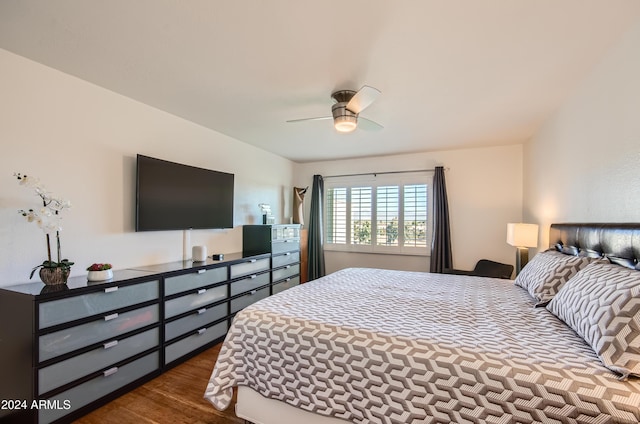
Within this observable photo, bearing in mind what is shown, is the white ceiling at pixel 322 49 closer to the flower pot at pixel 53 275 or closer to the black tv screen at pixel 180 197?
the black tv screen at pixel 180 197

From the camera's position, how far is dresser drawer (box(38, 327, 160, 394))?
5.98 feet

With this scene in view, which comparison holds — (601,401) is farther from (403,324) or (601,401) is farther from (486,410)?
(403,324)

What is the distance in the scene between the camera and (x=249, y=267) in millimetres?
3623

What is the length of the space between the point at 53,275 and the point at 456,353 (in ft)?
8.18

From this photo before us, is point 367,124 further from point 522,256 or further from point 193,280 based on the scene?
point 522,256

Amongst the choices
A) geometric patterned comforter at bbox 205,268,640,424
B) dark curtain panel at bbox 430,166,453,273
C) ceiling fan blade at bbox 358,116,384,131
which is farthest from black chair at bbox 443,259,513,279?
ceiling fan blade at bbox 358,116,384,131

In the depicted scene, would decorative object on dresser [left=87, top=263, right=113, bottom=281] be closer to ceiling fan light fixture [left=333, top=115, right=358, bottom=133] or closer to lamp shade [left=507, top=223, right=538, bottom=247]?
ceiling fan light fixture [left=333, top=115, right=358, bottom=133]

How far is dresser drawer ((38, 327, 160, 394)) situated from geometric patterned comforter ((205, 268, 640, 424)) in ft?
3.13

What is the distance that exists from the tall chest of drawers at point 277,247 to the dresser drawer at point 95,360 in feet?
5.69

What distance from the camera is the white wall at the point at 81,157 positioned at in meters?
2.06

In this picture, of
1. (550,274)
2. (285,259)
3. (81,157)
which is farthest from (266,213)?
(550,274)

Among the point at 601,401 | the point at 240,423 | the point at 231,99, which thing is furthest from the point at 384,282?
the point at 231,99

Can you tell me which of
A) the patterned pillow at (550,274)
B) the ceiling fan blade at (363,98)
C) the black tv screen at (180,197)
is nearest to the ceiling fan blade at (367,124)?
the ceiling fan blade at (363,98)

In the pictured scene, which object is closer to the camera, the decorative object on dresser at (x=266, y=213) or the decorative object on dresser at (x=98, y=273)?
the decorative object on dresser at (x=98, y=273)
